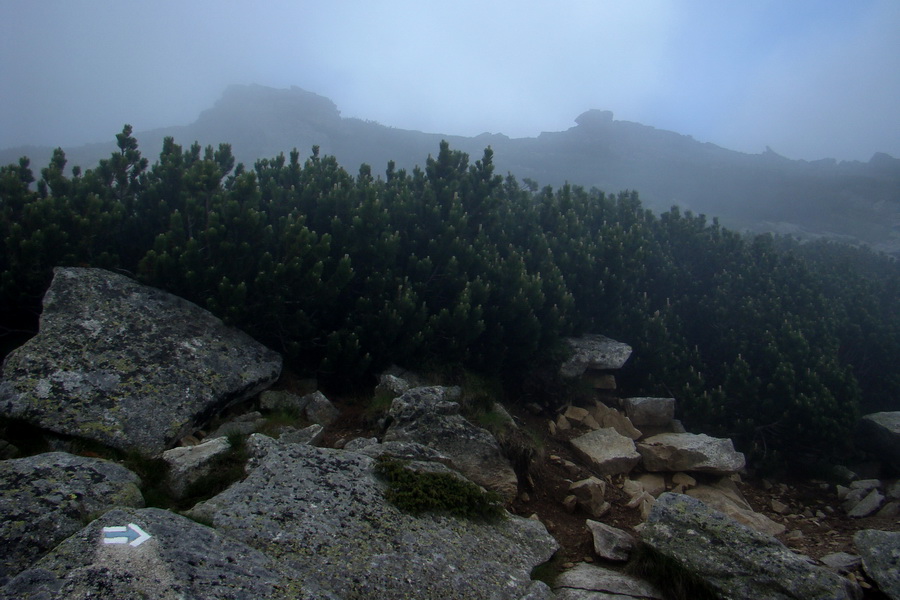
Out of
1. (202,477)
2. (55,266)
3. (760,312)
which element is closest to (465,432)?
(202,477)

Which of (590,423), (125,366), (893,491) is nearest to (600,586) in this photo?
(590,423)

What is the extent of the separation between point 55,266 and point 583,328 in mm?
10371

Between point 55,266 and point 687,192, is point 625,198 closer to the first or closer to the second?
point 55,266

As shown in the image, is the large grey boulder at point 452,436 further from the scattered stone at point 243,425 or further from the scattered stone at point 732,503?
the scattered stone at point 732,503

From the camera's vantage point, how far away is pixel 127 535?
3244 millimetres

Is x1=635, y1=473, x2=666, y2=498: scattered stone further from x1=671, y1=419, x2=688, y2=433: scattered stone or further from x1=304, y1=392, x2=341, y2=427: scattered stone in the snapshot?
x1=304, y1=392, x2=341, y2=427: scattered stone

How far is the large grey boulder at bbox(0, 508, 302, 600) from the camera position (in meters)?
2.75

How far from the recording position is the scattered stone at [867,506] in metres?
8.55

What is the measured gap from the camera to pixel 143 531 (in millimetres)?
3340

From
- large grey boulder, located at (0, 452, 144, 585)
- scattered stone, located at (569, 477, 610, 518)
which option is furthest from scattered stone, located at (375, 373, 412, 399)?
large grey boulder, located at (0, 452, 144, 585)

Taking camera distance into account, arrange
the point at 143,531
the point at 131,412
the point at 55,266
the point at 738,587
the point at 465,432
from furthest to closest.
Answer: the point at 55,266
the point at 465,432
the point at 131,412
the point at 738,587
the point at 143,531

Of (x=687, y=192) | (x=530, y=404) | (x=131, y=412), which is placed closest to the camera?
(x=131, y=412)

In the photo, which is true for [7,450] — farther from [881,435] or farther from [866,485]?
[881,435]

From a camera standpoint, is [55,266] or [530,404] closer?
[55,266]
